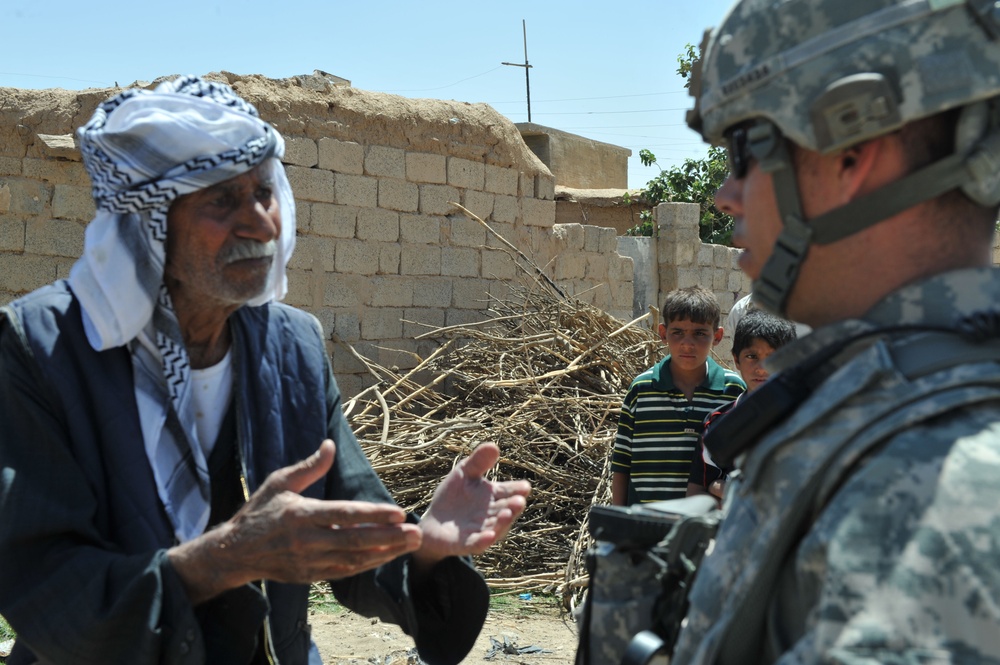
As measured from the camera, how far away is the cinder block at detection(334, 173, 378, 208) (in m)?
7.57

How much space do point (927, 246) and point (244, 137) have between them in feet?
4.72

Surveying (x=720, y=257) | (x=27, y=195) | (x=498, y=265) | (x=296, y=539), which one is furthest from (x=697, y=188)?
(x=296, y=539)

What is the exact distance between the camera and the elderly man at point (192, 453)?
1646 millimetres

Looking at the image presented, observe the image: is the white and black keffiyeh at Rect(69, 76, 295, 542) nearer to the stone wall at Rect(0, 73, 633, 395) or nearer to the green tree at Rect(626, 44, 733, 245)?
the stone wall at Rect(0, 73, 633, 395)

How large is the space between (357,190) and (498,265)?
1580 millimetres

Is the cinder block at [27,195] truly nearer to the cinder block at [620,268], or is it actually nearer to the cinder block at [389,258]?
the cinder block at [389,258]

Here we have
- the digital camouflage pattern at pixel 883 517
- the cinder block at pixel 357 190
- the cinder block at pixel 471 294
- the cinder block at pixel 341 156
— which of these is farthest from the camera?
the cinder block at pixel 471 294

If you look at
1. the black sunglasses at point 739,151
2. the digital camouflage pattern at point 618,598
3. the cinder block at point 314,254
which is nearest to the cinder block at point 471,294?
the cinder block at point 314,254

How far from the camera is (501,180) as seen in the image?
28.6 feet

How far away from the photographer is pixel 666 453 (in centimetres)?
415

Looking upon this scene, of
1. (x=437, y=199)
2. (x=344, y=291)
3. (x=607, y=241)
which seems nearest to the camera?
(x=344, y=291)

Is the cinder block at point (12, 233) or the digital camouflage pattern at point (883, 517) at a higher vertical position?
the cinder block at point (12, 233)

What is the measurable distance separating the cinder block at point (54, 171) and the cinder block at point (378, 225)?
2.06 meters

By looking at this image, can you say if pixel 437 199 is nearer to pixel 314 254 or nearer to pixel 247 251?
pixel 314 254
